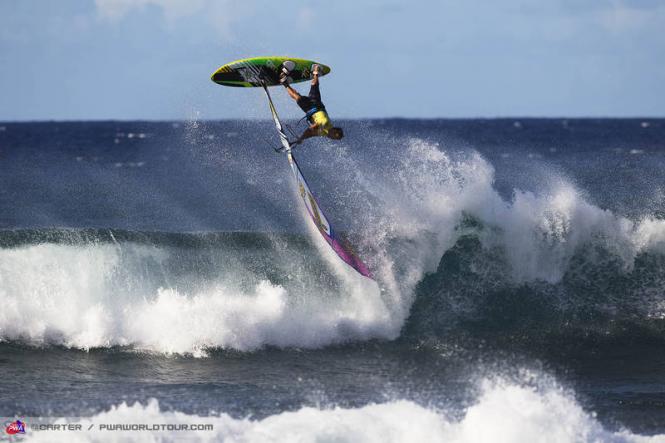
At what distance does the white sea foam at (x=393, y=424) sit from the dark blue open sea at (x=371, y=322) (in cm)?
2

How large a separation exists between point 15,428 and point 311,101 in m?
5.34

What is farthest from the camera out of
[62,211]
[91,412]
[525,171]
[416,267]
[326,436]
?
[525,171]

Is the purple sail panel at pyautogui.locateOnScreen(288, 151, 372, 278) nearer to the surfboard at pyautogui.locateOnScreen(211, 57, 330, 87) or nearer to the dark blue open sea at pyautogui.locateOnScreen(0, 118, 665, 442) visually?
the dark blue open sea at pyautogui.locateOnScreen(0, 118, 665, 442)

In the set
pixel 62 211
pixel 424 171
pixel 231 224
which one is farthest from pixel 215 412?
pixel 62 211

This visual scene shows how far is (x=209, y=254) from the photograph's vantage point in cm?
1468

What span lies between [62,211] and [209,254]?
33.6ft

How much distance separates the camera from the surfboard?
12.4 metres

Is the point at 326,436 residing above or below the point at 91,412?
above

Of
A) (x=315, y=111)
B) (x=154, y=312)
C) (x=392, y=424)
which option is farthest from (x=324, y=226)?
(x=392, y=424)

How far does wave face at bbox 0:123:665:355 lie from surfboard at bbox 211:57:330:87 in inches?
103

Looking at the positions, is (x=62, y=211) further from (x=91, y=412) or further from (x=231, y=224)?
(x=91, y=412)

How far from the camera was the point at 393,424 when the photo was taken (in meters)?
8.93

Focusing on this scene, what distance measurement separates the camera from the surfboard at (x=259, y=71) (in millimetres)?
12367

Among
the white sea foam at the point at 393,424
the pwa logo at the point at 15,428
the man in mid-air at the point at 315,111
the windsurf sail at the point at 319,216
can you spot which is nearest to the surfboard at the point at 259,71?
the windsurf sail at the point at 319,216
